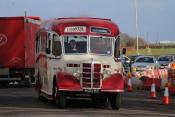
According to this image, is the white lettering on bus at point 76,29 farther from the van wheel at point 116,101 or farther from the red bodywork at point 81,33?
the van wheel at point 116,101

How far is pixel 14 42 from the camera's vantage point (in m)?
30.9

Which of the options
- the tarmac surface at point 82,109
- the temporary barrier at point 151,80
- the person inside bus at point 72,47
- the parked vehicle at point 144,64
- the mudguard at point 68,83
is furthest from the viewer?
the parked vehicle at point 144,64

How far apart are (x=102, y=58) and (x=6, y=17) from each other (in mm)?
13326

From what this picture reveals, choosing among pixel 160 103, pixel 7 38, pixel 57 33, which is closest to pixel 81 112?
pixel 57 33

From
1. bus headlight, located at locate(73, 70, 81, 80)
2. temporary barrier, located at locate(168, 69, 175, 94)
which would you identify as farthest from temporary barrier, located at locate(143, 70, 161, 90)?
bus headlight, located at locate(73, 70, 81, 80)

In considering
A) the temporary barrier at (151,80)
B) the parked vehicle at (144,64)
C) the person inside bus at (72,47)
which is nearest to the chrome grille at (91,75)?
the person inside bus at (72,47)

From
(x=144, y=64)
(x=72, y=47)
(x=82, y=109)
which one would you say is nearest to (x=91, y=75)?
A: (x=82, y=109)

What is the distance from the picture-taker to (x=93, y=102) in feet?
69.4

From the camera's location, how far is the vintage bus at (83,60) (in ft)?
58.9

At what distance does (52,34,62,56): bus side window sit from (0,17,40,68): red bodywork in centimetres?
1180

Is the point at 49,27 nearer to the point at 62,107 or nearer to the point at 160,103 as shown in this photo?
the point at 62,107

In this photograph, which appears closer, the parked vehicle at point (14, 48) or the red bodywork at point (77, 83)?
the red bodywork at point (77, 83)

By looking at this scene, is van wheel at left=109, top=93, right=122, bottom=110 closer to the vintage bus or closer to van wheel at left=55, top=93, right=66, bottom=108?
the vintage bus

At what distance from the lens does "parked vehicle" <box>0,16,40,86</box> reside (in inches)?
1206
